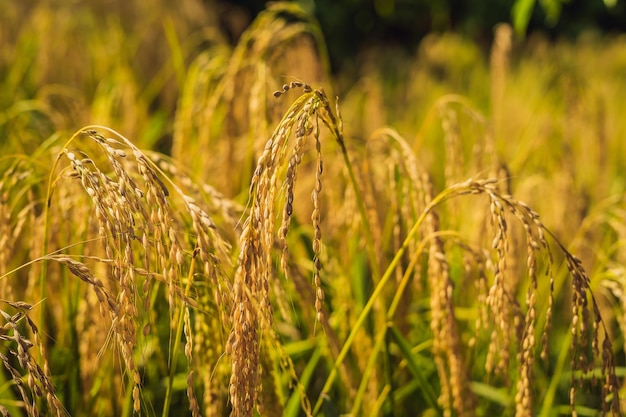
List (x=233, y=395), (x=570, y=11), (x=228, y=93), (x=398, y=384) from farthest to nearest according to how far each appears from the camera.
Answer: (x=570, y=11), (x=228, y=93), (x=398, y=384), (x=233, y=395)

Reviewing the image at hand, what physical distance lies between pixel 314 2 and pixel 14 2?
4.36 metres

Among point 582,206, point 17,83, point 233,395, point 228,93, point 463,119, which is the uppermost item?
point 463,119

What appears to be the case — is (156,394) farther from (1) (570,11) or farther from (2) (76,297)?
(1) (570,11)

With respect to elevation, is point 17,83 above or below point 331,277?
above

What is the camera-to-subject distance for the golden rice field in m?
0.99

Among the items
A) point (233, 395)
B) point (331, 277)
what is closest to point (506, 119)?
point (331, 277)

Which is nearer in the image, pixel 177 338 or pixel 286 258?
pixel 286 258

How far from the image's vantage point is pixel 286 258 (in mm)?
952

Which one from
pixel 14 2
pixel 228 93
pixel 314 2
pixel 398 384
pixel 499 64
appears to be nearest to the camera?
pixel 398 384

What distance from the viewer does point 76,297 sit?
1.61 meters

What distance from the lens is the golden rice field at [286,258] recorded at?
3.23 ft

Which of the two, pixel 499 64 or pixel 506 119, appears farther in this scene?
pixel 506 119

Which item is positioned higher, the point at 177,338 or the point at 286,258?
the point at 286,258

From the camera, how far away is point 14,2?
5.61m
